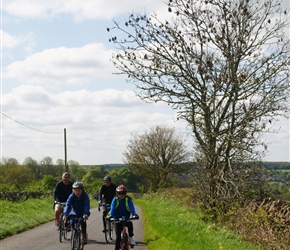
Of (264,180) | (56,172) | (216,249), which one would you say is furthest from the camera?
(56,172)

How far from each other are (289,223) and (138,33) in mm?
8674

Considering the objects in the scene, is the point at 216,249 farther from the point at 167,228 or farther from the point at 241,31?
the point at 241,31

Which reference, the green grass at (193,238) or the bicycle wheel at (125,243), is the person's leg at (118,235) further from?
the green grass at (193,238)

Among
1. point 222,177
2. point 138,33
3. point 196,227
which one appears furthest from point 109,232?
point 138,33

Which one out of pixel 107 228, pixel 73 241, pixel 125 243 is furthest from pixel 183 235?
pixel 73 241

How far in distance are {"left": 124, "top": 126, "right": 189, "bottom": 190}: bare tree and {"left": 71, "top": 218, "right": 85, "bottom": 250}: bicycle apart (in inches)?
1783

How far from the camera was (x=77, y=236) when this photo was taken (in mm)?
11625

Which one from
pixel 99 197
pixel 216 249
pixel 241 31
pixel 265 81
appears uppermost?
pixel 241 31

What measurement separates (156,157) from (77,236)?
154 feet

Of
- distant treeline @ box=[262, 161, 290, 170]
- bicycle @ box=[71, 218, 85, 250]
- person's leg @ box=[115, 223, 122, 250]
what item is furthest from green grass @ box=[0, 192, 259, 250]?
distant treeline @ box=[262, 161, 290, 170]

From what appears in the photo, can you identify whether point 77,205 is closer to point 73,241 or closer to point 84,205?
point 84,205

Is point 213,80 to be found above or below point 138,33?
below

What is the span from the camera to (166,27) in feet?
53.0

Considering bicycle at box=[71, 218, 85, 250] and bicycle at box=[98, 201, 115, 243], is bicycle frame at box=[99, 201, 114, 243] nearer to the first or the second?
bicycle at box=[98, 201, 115, 243]
